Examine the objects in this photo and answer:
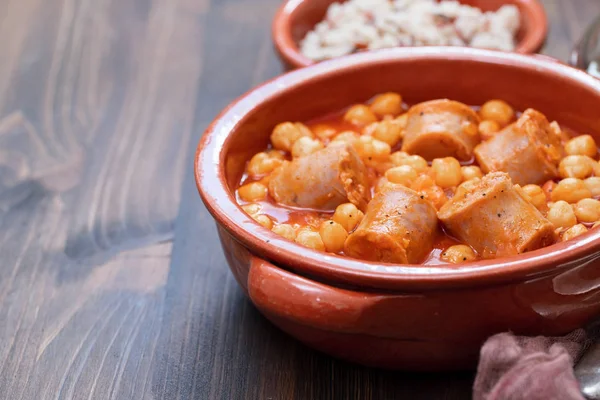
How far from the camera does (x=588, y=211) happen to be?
1.82 metres

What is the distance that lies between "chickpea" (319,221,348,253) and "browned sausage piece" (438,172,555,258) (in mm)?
241

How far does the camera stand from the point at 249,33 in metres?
3.37

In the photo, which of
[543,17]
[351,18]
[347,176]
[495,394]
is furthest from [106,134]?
[495,394]

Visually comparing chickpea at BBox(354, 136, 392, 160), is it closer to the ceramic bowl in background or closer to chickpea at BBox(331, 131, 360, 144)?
chickpea at BBox(331, 131, 360, 144)

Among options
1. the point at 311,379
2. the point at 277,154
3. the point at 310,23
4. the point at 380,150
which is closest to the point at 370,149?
the point at 380,150

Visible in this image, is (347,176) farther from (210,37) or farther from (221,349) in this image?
(210,37)

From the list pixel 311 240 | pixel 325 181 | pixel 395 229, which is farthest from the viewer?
pixel 325 181

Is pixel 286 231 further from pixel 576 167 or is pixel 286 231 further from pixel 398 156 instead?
pixel 576 167

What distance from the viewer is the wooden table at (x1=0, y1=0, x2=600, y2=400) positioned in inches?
72.1

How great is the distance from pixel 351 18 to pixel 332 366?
1.57 meters

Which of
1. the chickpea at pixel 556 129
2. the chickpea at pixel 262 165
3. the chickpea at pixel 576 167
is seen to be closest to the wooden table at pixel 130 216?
the chickpea at pixel 262 165

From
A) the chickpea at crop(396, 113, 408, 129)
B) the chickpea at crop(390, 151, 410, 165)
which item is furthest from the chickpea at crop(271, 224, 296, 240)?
the chickpea at crop(396, 113, 408, 129)

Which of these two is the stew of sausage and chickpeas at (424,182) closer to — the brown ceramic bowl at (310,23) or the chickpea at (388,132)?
the chickpea at (388,132)

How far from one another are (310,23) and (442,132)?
1.22m
